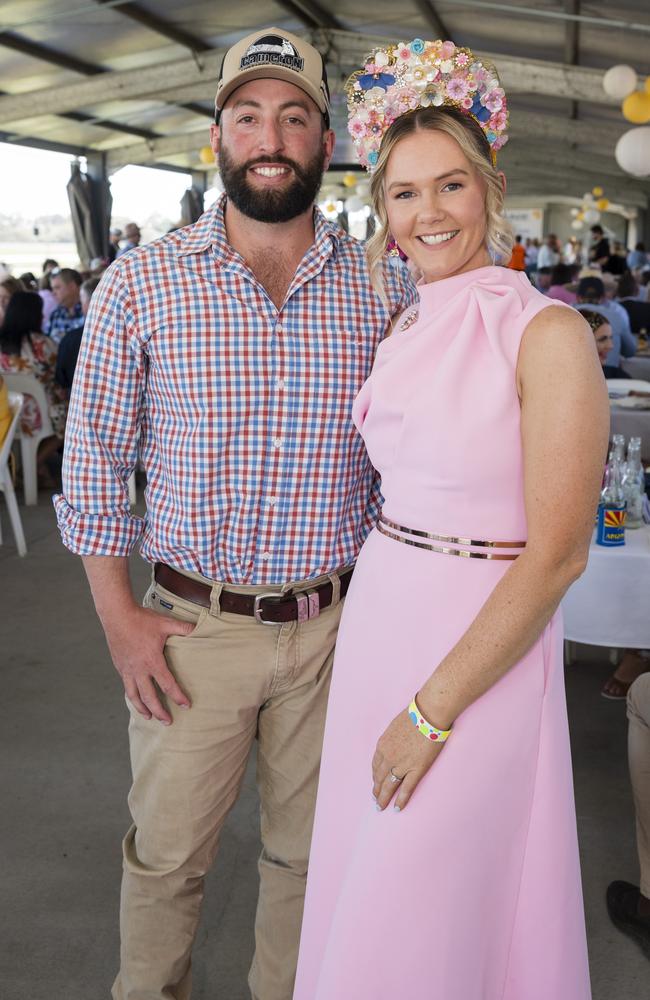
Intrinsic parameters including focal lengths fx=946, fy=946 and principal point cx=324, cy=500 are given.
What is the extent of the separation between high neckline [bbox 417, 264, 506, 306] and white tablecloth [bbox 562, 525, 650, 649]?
136 cm

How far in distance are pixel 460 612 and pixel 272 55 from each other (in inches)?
37.7

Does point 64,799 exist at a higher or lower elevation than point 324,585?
lower

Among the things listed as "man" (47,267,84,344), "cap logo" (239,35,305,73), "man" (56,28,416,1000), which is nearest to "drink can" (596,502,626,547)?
"man" (56,28,416,1000)

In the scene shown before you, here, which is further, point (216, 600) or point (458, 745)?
point (216, 600)

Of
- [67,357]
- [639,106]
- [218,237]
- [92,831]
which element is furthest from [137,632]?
[639,106]

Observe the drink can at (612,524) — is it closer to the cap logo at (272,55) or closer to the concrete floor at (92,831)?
the concrete floor at (92,831)

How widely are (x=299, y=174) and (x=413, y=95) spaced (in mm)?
245

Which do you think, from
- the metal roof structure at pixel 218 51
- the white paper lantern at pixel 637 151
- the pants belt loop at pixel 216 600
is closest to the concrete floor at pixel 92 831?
the pants belt loop at pixel 216 600

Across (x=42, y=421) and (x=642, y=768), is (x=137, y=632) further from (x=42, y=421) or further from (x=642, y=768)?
(x=42, y=421)

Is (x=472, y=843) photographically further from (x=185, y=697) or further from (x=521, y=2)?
(x=521, y=2)

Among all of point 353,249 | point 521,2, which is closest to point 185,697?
point 353,249

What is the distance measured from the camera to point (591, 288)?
21.8 ft

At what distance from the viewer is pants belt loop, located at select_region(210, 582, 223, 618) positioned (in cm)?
158

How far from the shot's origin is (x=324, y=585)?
164 centimetres
